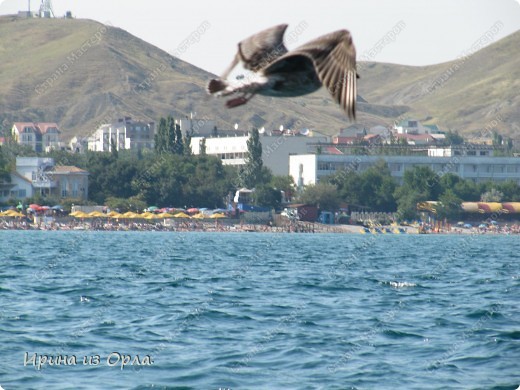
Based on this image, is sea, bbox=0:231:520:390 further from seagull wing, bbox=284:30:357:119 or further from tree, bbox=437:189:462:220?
tree, bbox=437:189:462:220

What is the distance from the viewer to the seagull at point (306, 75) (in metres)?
5.56

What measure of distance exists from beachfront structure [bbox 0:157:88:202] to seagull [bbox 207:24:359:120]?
152m

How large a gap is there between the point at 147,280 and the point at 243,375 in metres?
28.0

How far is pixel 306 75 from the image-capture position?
559 centimetres

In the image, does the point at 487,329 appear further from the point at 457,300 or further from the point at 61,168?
the point at 61,168

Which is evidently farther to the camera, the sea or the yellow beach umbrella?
the yellow beach umbrella

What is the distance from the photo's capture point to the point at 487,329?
33250mm

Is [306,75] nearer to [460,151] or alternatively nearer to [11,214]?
[11,214]

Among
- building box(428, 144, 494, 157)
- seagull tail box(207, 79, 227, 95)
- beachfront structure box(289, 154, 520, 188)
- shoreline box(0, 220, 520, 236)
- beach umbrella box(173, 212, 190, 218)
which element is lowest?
shoreline box(0, 220, 520, 236)

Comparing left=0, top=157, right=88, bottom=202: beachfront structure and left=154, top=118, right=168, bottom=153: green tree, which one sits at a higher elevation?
left=154, top=118, right=168, bottom=153: green tree

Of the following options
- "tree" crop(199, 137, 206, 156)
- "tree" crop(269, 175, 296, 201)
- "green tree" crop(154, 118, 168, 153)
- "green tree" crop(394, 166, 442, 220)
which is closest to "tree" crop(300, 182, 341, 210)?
"tree" crop(269, 175, 296, 201)

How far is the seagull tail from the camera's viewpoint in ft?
18.9

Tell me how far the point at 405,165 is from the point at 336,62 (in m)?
175

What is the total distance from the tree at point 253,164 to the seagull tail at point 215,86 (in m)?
155
